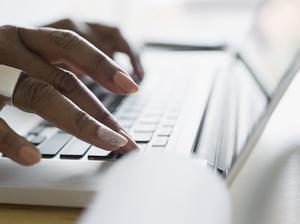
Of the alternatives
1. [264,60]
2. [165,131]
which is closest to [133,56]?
[264,60]

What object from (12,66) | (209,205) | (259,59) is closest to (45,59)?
(12,66)

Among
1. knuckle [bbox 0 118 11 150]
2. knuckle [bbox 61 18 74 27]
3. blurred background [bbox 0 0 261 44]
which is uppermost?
blurred background [bbox 0 0 261 44]

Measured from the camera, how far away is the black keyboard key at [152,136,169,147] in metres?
0.50

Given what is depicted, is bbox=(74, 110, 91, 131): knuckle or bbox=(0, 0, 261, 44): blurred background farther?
bbox=(0, 0, 261, 44): blurred background

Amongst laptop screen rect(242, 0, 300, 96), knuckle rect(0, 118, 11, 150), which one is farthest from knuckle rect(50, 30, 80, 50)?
A: laptop screen rect(242, 0, 300, 96)

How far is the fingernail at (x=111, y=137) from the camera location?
434 millimetres

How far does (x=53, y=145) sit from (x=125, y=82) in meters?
0.10

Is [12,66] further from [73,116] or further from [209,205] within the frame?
[209,205]

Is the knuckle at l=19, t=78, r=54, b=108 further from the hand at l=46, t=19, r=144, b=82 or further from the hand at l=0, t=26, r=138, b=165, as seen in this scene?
the hand at l=46, t=19, r=144, b=82

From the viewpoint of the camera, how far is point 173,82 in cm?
82

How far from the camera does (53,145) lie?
512 mm

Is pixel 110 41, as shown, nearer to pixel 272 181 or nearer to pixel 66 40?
pixel 66 40

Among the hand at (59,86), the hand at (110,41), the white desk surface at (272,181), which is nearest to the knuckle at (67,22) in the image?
the hand at (110,41)

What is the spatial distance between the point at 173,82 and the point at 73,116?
1.26ft
